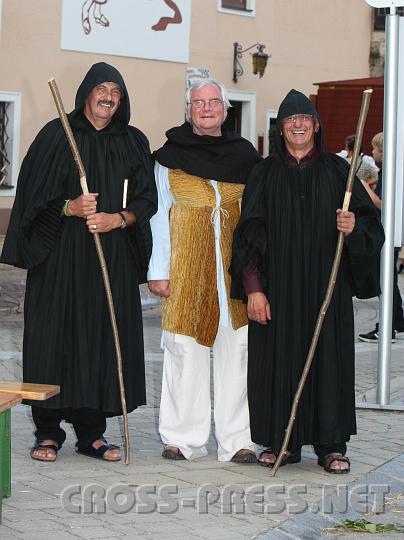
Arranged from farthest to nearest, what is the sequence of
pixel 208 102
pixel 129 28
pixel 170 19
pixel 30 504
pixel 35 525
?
pixel 170 19 < pixel 129 28 < pixel 208 102 < pixel 30 504 < pixel 35 525

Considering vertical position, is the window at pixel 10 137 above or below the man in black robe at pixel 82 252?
above

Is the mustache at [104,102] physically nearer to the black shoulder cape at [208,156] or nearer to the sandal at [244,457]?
the black shoulder cape at [208,156]

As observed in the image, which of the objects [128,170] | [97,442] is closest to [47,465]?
[97,442]

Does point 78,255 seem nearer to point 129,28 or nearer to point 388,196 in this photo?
point 388,196

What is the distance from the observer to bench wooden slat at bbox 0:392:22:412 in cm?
560

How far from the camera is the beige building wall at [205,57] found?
2088cm

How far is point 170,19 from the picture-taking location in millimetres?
23203

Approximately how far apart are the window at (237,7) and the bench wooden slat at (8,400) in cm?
1904

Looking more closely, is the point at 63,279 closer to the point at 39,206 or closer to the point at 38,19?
the point at 39,206

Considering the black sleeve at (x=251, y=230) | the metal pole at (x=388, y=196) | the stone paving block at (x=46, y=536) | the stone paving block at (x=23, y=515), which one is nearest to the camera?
the stone paving block at (x=46, y=536)

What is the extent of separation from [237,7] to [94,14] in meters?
3.61

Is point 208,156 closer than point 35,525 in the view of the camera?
No

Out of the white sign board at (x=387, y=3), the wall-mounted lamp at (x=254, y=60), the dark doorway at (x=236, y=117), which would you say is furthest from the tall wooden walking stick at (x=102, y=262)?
the dark doorway at (x=236, y=117)

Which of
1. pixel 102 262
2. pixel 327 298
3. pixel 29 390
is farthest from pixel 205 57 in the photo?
pixel 29 390
